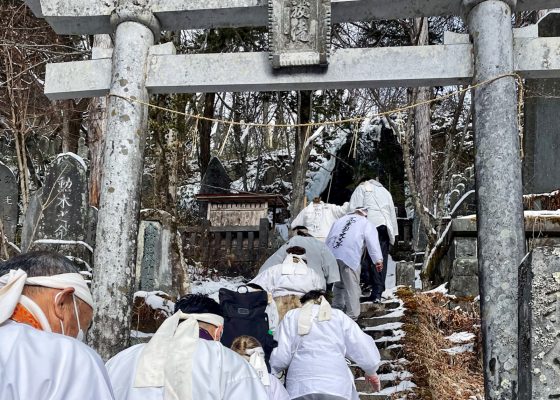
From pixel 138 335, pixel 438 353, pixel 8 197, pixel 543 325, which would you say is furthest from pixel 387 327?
pixel 8 197

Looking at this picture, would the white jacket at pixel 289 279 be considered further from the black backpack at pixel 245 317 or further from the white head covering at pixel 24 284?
the white head covering at pixel 24 284

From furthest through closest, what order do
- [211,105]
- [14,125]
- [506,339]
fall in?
[211,105], [14,125], [506,339]

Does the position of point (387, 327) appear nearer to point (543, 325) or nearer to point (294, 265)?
point (294, 265)

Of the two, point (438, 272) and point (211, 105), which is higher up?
point (211, 105)

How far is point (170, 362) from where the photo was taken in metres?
2.47

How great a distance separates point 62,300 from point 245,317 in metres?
3.04

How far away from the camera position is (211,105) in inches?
739


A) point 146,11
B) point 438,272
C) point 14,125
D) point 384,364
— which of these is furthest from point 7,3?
point 384,364

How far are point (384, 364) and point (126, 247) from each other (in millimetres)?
3006

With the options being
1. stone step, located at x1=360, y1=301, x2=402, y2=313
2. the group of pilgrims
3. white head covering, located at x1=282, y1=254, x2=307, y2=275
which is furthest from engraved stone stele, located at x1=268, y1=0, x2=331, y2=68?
stone step, located at x1=360, y1=301, x2=402, y2=313

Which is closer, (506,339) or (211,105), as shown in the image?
(506,339)

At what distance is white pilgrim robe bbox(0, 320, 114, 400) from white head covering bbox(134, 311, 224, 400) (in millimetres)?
566

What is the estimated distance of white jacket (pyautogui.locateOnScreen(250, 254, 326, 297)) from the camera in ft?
22.5

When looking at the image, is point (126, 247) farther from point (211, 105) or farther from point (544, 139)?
point (211, 105)
